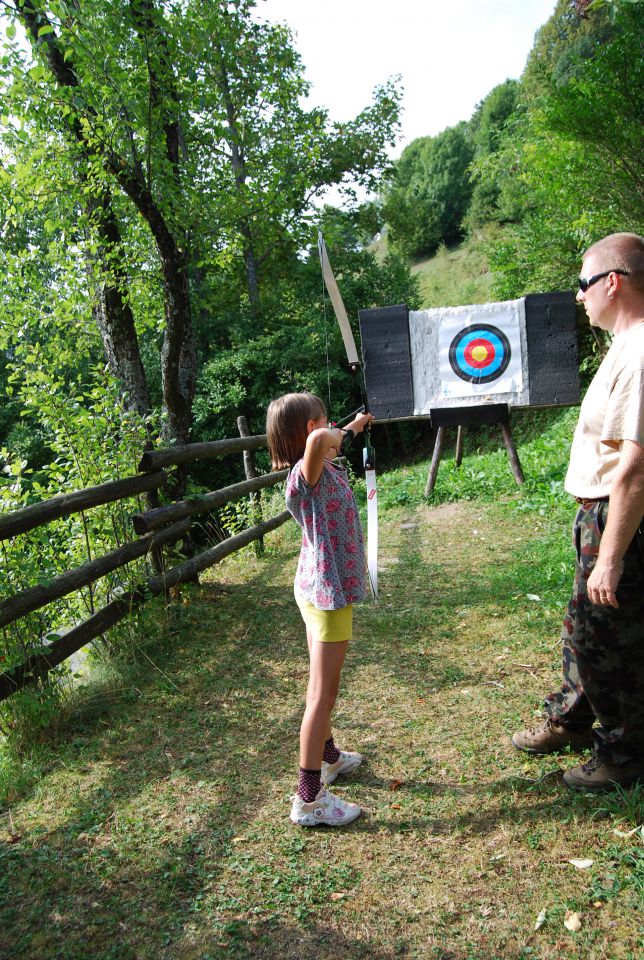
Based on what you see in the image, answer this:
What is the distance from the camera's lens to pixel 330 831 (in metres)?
2.05

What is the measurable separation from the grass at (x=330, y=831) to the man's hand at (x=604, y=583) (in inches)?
25.0

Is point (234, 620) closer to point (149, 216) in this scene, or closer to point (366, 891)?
point (366, 891)

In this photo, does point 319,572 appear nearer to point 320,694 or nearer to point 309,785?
point 320,694

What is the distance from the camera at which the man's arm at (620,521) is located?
1655 millimetres

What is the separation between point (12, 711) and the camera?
108 inches

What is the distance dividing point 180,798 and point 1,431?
616 inches

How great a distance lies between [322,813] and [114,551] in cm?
189

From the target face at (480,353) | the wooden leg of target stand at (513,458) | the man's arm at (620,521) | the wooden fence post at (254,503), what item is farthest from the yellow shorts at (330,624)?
the target face at (480,353)

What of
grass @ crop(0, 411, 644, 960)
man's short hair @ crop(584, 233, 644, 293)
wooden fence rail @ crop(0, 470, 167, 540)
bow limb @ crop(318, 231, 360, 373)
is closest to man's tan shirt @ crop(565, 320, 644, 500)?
man's short hair @ crop(584, 233, 644, 293)

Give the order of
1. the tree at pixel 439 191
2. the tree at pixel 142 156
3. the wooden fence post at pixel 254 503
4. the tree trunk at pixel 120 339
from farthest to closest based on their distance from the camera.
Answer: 1. the tree at pixel 439 191
2. the wooden fence post at pixel 254 503
3. the tree trunk at pixel 120 339
4. the tree at pixel 142 156

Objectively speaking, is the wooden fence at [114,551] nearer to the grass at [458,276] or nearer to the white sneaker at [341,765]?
the white sneaker at [341,765]

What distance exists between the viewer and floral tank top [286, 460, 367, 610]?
2.00 m

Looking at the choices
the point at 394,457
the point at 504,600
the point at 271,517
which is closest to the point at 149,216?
the point at 271,517

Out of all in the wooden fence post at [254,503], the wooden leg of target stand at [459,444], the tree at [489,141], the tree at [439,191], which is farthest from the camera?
the tree at [439,191]
